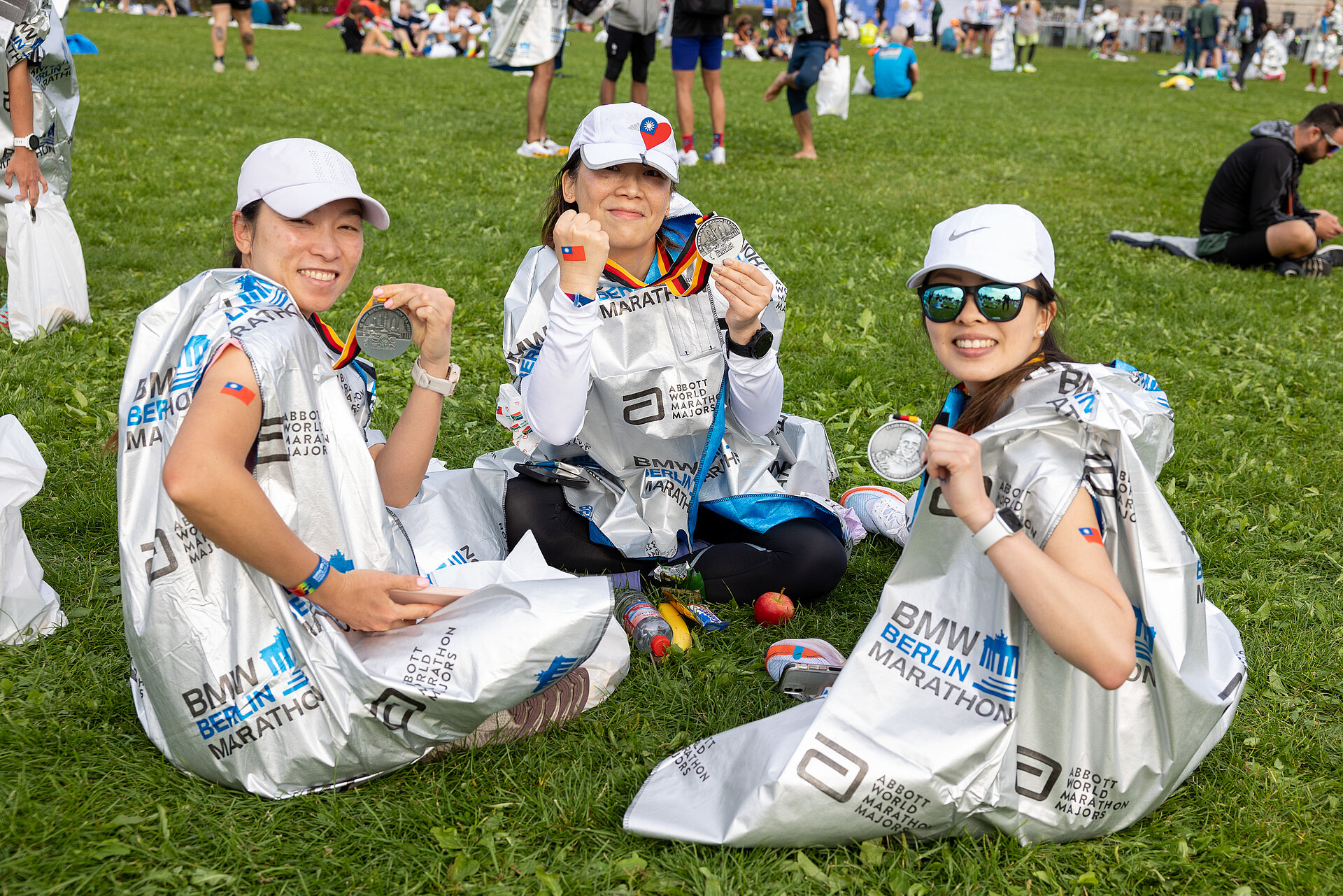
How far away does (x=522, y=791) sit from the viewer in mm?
2457

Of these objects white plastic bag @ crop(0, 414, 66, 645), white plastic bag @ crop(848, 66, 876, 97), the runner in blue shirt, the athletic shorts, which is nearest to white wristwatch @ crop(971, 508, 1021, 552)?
white plastic bag @ crop(0, 414, 66, 645)

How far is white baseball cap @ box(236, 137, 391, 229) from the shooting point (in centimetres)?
235

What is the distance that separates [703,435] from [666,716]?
3.05 feet

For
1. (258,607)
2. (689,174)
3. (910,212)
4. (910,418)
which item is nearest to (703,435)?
(910,418)

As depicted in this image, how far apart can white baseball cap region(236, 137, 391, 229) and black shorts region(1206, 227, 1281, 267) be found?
24.0 ft

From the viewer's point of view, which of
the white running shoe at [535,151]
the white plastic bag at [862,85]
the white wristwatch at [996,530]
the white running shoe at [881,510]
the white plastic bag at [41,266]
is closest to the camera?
the white wristwatch at [996,530]

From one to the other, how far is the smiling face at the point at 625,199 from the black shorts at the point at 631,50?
728 centimetres

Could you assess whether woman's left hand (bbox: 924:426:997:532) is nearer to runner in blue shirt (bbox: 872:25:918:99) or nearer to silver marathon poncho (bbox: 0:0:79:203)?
silver marathon poncho (bbox: 0:0:79:203)

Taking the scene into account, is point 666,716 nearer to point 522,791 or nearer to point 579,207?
point 522,791

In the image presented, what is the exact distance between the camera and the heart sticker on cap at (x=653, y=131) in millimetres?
3002

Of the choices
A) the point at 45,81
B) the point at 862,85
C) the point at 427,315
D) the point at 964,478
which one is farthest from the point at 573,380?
the point at 862,85

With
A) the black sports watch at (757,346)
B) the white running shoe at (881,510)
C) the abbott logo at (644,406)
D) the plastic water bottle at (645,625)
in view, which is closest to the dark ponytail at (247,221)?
the abbott logo at (644,406)

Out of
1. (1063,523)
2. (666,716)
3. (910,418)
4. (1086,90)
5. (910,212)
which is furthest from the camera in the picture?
(1086,90)

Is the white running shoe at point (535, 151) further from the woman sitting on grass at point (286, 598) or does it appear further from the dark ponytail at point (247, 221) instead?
the woman sitting on grass at point (286, 598)
